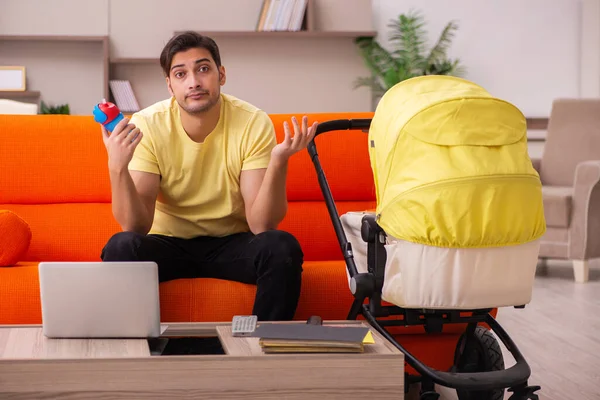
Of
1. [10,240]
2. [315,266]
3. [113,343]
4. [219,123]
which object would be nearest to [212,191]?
[219,123]

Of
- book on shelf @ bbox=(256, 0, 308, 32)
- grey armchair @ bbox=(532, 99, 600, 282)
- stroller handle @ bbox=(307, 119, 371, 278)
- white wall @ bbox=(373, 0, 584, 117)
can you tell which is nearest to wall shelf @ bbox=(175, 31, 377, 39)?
book on shelf @ bbox=(256, 0, 308, 32)

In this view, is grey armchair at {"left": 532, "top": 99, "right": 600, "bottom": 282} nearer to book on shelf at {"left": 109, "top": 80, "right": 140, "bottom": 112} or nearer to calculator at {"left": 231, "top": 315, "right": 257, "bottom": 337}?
book on shelf at {"left": 109, "top": 80, "right": 140, "bottom": 112}

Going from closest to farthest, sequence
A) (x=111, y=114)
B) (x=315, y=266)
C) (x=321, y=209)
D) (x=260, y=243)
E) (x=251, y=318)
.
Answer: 1. (x=251, y=318)
2. (x=111, y=114)
3. (x=260, y=243)
4. (x=315, y=266)
5. (x=321, y=209)

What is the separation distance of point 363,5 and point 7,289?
441 cm

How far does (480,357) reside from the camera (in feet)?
6.57

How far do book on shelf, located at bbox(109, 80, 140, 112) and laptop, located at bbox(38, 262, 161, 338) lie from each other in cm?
422

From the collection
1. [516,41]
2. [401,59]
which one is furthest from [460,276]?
[516,41]

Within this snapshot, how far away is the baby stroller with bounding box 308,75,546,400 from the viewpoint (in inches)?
Result: 66.3

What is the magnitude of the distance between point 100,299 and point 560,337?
200 centimetres

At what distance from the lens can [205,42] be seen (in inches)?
91.7

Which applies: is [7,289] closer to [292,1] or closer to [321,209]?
[321,209]

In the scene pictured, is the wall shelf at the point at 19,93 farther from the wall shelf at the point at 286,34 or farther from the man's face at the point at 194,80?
the man's face at the point at 194,80

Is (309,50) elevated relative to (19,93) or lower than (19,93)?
elevated

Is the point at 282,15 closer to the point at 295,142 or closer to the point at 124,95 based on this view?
the point at 124,95
